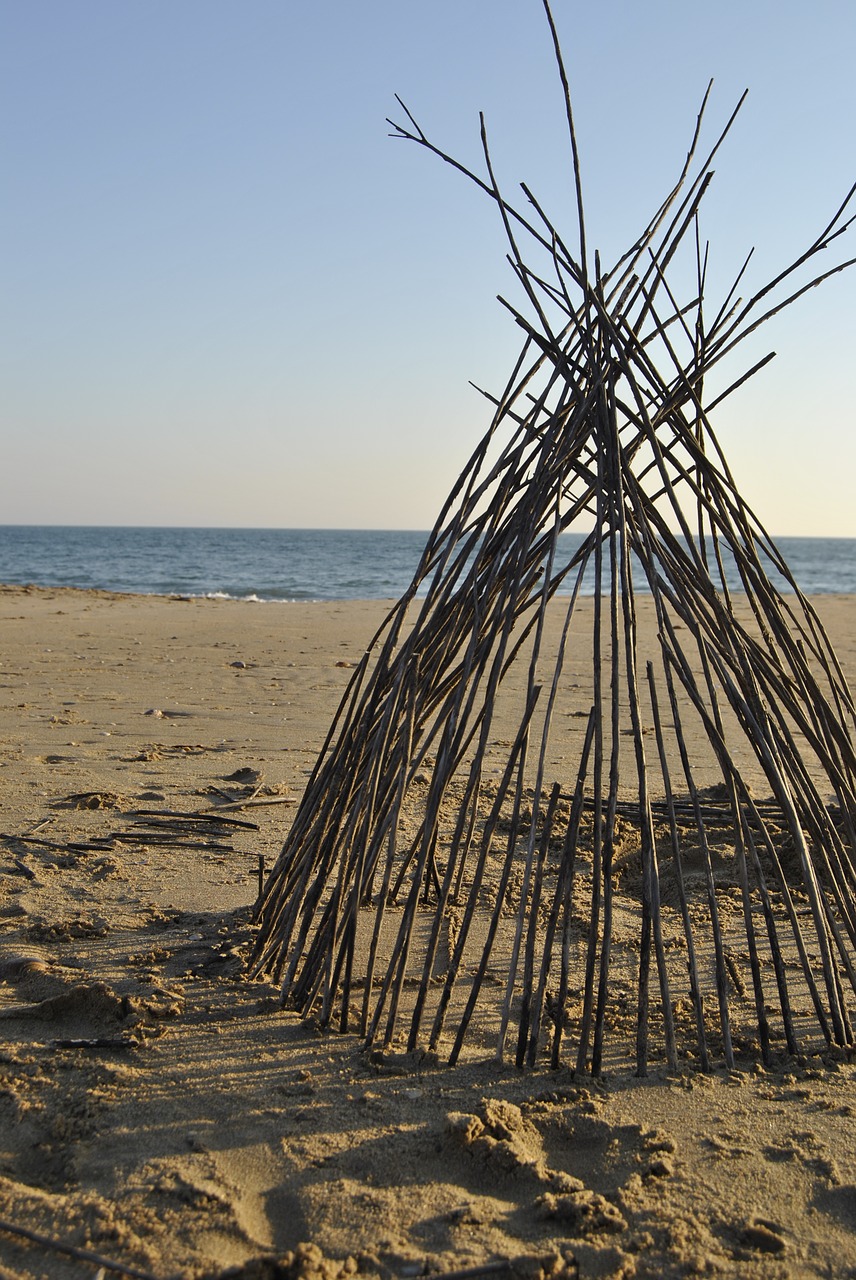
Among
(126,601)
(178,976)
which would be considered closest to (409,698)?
(178,976)

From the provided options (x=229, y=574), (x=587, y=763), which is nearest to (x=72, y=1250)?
(x=587, y=763)

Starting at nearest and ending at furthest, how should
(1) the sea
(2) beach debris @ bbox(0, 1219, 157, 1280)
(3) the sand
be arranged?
1. (2) beach debris @ bbox(0, 1219, 157, 1280)
2. (3) the sand
3. (1) the sea

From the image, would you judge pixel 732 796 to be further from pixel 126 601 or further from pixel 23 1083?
pixel 126 601

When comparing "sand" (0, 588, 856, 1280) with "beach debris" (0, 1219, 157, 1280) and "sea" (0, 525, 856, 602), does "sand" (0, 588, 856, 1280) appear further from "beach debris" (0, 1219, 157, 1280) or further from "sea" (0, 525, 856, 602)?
"sea" (0, 525, 856, 602)

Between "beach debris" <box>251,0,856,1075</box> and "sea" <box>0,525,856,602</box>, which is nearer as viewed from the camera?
"beach debris" <box>251,0,856,1075</box>

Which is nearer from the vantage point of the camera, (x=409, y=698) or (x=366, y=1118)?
(x=366, y=1118)

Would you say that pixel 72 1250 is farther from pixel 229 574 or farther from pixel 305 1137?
pixel 229 574

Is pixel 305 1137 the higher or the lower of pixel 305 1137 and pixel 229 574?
the lower

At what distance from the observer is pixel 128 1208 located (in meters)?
1.77

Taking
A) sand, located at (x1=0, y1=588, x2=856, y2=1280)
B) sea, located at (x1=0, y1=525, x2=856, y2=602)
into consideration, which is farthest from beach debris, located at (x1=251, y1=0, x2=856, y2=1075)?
sea, located at (x1=0, y1=525, x2=856, y2=602)

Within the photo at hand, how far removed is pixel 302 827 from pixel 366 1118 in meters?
0.89

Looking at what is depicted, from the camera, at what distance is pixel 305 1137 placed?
202 cm

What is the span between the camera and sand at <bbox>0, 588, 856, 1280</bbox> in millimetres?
1715

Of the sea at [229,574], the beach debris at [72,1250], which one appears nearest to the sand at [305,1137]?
the beach debris at [72,1250]
